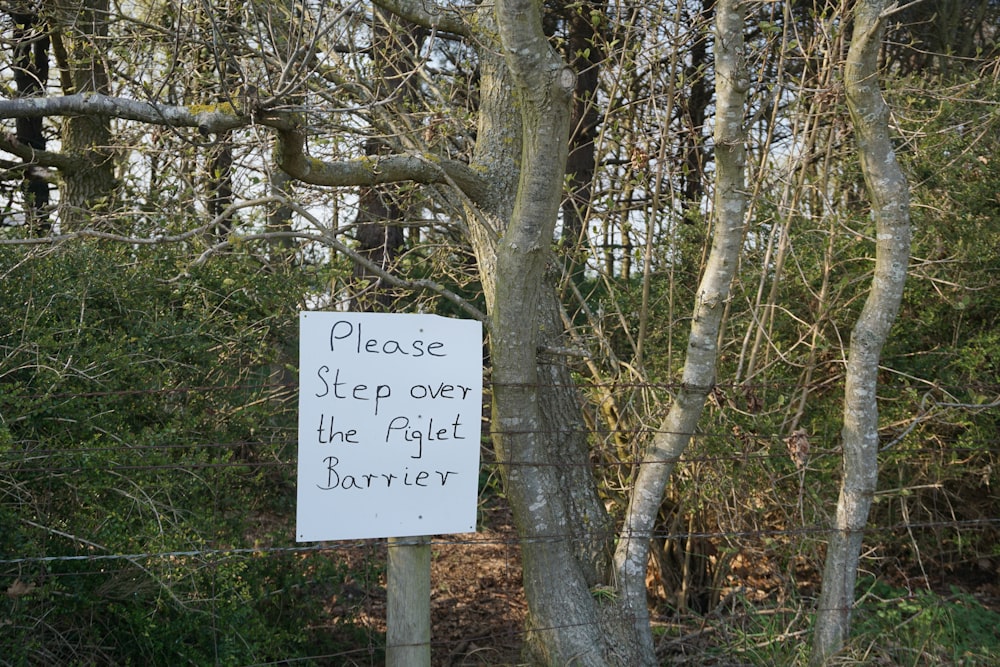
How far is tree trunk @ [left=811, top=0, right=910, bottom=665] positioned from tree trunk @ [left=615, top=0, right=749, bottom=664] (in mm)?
486

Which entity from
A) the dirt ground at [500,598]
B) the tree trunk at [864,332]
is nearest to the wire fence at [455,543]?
the dirt ground at [500,598]

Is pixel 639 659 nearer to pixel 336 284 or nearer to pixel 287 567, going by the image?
pixel 287 567

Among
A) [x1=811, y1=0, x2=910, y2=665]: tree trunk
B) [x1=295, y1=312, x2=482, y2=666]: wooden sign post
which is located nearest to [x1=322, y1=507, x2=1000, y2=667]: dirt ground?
[x1=811, y1=0, x2=910, y2=665]: tree trunk

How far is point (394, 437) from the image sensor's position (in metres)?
2.87

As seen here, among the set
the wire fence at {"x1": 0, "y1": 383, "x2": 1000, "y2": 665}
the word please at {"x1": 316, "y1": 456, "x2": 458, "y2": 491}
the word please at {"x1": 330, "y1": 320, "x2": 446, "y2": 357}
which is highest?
the word please at {"x1": 330, "y1": 320, "x2": 446, "y2": 357}

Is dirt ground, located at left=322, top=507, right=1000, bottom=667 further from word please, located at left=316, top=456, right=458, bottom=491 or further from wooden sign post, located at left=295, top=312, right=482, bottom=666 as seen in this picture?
word please, located at left=316, top=456, right=458, bottom=491

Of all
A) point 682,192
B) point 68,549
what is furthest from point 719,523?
point 68,549

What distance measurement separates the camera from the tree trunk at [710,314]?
3506 mm


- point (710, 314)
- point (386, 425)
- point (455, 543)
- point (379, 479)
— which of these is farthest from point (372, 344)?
point (710, 314)

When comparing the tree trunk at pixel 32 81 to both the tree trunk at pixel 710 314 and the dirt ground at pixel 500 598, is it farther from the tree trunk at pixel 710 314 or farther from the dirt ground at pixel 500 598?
the tree trunk at pixel 710 314

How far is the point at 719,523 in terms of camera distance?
477cm

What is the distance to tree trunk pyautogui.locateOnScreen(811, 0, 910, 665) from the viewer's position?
3541mm

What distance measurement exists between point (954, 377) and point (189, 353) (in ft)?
13.6

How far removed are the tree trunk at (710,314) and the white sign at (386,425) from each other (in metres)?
1.07
